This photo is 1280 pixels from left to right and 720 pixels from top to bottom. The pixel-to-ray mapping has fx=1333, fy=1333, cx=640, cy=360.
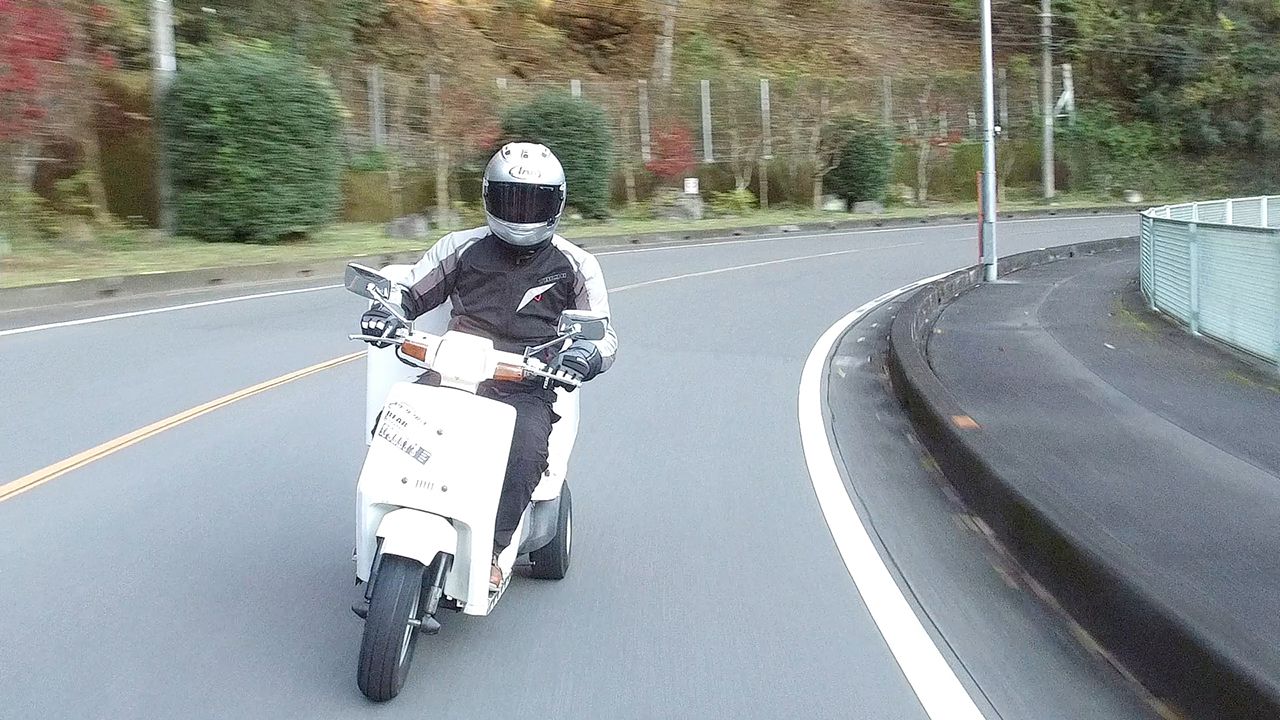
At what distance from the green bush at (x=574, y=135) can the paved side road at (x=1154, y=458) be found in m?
17.8

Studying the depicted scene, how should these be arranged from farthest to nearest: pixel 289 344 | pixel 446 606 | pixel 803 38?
pixel 803 38, pixel 289 344, pixel 446 606

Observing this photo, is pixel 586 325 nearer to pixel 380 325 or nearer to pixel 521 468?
pixel 521 468

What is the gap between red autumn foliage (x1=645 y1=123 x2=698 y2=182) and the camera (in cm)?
Result: 3719

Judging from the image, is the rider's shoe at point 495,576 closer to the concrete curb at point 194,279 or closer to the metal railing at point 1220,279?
the metal railing at point 1220,279

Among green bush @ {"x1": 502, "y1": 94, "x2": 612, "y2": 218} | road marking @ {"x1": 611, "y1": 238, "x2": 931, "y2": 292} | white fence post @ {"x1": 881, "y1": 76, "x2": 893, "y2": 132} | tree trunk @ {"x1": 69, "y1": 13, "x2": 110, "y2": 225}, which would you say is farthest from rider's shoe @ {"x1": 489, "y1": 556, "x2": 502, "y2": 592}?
white fence post @ {"x1": 881, "y1": 76, "x2": 893, "y2": 132}

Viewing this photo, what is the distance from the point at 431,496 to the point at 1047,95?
4542cm

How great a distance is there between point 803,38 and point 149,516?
46347 millimetres

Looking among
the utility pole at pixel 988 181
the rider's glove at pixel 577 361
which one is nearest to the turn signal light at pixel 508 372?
the rider's glove at pixel 577 361

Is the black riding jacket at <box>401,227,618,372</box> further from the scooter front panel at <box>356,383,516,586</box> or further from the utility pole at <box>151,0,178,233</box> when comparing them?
the utility pole at <box>151,0,178,233</box>

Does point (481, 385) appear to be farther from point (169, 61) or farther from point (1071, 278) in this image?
point (169, 61)

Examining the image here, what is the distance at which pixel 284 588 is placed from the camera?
5.50 metres

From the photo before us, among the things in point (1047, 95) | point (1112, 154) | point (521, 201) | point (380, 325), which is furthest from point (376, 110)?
point (380, 325)

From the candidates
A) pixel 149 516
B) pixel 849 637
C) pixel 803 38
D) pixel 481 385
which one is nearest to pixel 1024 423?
pixel 849 637

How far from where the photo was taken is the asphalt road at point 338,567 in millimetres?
4461
